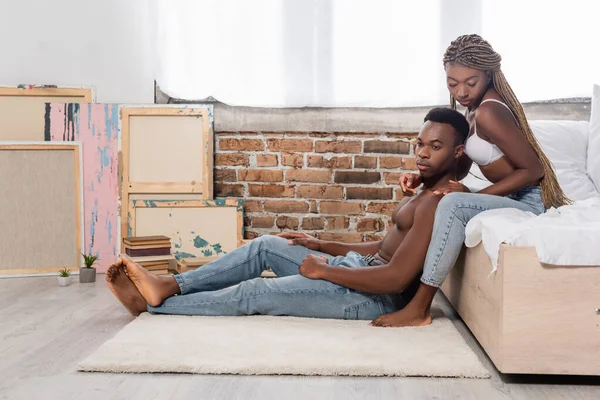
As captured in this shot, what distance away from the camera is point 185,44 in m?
3.68

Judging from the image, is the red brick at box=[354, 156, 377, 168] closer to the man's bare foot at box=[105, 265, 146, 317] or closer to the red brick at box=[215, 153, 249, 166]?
the red brick at box=[215, 153, 249, 166]

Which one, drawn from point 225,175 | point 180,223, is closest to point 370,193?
point 225,175

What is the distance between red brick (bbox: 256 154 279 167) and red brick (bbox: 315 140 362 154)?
0.24 metres

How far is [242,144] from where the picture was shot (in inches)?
148

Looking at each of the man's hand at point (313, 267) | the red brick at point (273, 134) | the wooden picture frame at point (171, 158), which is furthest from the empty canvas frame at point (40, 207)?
the man's hand at point (313, 267)

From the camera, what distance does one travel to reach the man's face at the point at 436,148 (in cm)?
229

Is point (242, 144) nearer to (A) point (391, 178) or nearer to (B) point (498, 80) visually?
(A) point (391, 178)

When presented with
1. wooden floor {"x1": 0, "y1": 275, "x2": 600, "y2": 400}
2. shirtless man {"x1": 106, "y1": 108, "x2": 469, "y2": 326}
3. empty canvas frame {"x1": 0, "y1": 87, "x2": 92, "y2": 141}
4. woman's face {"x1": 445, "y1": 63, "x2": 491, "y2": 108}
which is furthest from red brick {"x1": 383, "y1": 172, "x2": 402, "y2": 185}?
empty canvas frame {"x1": 0, "y1": 87, "x2": 92, "y2": 141}

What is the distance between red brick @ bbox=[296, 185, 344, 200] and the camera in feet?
12.4

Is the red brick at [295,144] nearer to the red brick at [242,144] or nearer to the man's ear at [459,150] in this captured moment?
the red brick at [242,144]

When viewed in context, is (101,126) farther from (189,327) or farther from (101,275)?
(189,327)

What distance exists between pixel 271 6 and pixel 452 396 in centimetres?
254

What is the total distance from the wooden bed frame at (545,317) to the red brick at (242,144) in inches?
84.3

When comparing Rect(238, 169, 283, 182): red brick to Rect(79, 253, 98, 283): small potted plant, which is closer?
Rect(79, 253, 98, 283): small potted plant
